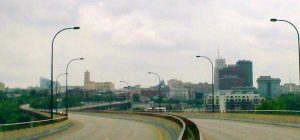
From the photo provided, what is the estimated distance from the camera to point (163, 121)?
58719 millimetres

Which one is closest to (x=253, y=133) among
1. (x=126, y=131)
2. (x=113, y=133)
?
(x=113, y=133)

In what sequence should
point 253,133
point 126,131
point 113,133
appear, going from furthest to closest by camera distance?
point 126,131
point 113,133
point 253,133

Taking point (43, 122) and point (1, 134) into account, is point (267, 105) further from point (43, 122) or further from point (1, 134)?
point (1, 134)

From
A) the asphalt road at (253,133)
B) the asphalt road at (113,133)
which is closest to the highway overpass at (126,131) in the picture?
the asphalt road at (113,133)

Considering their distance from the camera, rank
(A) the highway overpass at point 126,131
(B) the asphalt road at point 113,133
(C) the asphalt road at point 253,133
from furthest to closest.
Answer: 1. (A) the highway overpass at point 126,131
2. (B) the asphalt road at point 113,133
3. (C) the asphalt road at point 253,133

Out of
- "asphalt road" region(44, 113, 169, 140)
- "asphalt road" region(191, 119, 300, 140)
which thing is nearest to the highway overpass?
"asphalt road" region(44, 113, 169, 140)

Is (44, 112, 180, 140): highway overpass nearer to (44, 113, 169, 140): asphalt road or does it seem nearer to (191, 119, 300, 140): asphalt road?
(44, 113, 169, 140): asphalt road

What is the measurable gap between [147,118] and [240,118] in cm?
1209

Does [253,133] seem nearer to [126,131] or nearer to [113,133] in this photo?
[113,133]

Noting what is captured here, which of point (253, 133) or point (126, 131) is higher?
point (253, 133)

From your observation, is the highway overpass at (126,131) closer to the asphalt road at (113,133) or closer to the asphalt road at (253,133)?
the asphalt road at (113,133)

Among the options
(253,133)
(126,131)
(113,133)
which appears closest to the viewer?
(253,133)

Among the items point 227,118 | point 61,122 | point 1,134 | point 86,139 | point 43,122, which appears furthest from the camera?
point 227,118

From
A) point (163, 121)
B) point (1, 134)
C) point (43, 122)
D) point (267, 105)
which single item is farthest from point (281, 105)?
point (1, 134)
